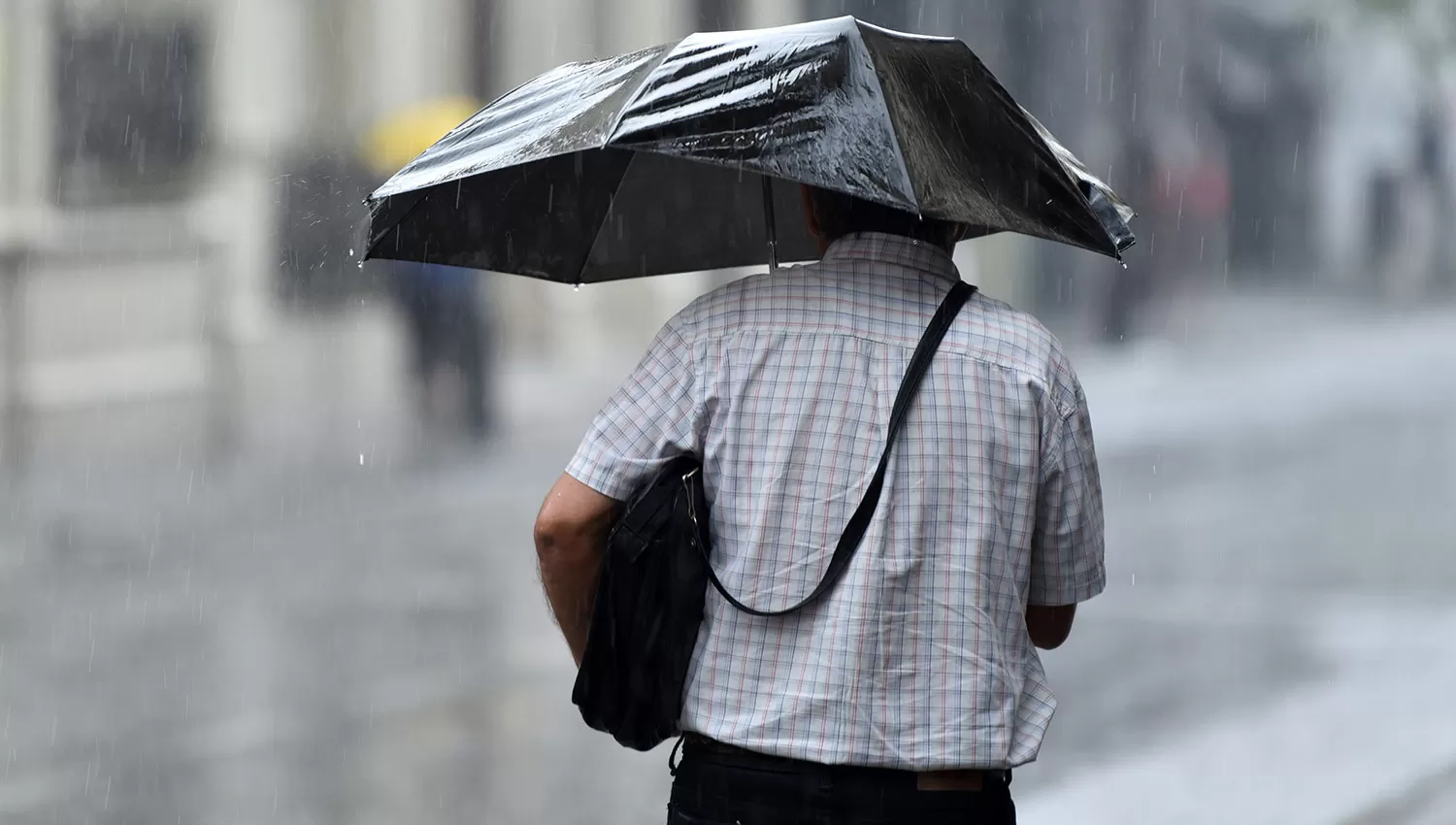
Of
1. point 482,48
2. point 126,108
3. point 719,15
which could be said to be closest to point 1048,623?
point 126,108

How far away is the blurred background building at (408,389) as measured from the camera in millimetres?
6660

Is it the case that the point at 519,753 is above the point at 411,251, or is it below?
below

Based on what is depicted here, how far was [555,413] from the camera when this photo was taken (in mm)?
15969

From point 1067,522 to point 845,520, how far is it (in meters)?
0.38

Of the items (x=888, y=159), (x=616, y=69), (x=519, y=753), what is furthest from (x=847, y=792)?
(x=519, y=753)

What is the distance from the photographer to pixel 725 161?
85.2 inches

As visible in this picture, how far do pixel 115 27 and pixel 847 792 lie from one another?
43.6ft

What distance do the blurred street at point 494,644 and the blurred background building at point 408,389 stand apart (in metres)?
0.04

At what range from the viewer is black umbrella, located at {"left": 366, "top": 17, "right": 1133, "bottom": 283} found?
7.18 ft

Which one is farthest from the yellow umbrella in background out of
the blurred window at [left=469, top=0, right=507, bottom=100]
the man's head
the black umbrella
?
the man's head

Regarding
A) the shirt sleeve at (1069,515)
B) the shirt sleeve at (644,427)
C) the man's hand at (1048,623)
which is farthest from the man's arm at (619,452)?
the man's hand at (1048,623)

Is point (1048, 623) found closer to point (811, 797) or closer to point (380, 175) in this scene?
point (811, 797)

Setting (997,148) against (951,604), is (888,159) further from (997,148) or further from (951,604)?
(951,604)

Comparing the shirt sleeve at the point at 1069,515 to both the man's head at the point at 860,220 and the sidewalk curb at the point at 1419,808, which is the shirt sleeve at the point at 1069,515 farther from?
the sidewalk curb at the point at 1419,808
